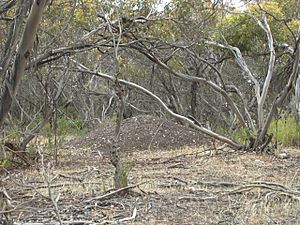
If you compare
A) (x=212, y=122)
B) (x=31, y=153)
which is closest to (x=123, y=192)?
(x=31, y=153)

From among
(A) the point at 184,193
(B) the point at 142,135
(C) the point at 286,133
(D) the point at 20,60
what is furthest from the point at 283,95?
(D) the point at 20,60

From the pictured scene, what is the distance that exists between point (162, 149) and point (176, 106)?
19.7 ft

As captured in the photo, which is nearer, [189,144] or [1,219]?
[1,219]

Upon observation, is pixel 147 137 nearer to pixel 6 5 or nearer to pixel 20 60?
pixel 6 5

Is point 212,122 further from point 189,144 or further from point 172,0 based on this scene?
point 172,0

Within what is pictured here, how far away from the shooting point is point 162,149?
46.6 feet

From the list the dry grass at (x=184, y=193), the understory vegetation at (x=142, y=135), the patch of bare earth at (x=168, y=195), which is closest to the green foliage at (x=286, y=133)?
the understory vegetation at (x=142, y=135)

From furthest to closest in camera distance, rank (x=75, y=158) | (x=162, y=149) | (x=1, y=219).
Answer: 1. (x=162, y=149)
2. (x=75, y=158)
3. (x=1, y=219)

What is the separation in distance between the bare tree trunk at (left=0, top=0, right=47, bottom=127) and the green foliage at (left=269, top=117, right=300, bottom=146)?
9.30 metres

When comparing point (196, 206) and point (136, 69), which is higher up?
point (136, 69)

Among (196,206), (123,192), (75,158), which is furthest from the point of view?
(75,158)

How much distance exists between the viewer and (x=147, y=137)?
14.9 m

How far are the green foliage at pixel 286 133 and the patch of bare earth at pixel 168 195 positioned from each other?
3250 millimetres

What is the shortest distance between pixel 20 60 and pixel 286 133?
9770 millimetres
